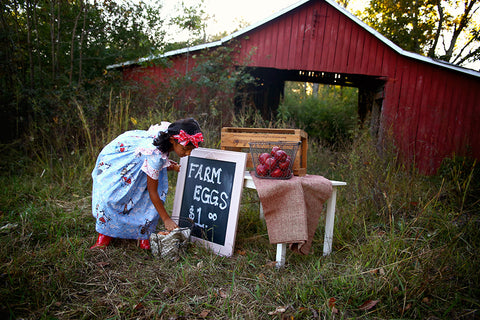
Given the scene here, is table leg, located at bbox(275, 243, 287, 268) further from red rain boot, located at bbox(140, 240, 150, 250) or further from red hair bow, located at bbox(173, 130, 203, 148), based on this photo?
red rain boot, located at bbox(140, 240, 150, 250)

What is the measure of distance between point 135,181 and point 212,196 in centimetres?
68

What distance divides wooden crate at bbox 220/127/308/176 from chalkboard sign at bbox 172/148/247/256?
0.16 meters

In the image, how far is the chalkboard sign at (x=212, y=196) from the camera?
2537mm

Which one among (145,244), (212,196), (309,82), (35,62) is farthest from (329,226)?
(309,82)

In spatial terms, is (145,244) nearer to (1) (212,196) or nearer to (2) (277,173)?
(1) (212,196)

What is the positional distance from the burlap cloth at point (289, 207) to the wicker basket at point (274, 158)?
65 millimetres

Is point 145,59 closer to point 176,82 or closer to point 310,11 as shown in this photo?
point 176,82

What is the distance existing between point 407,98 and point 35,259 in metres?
9.25

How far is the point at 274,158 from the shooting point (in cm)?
233

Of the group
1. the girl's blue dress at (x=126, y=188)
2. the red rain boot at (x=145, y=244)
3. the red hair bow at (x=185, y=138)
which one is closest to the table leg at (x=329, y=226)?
the red hair bow at (x=185, y=138)

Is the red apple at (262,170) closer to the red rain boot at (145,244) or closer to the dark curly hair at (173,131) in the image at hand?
the dark curly hair at (173,131)

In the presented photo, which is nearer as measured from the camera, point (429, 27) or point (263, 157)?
point (263, 157)

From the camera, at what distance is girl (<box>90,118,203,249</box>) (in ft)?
8.02

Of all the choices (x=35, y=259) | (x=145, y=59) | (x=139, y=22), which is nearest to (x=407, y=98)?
(x=145, y=59)
